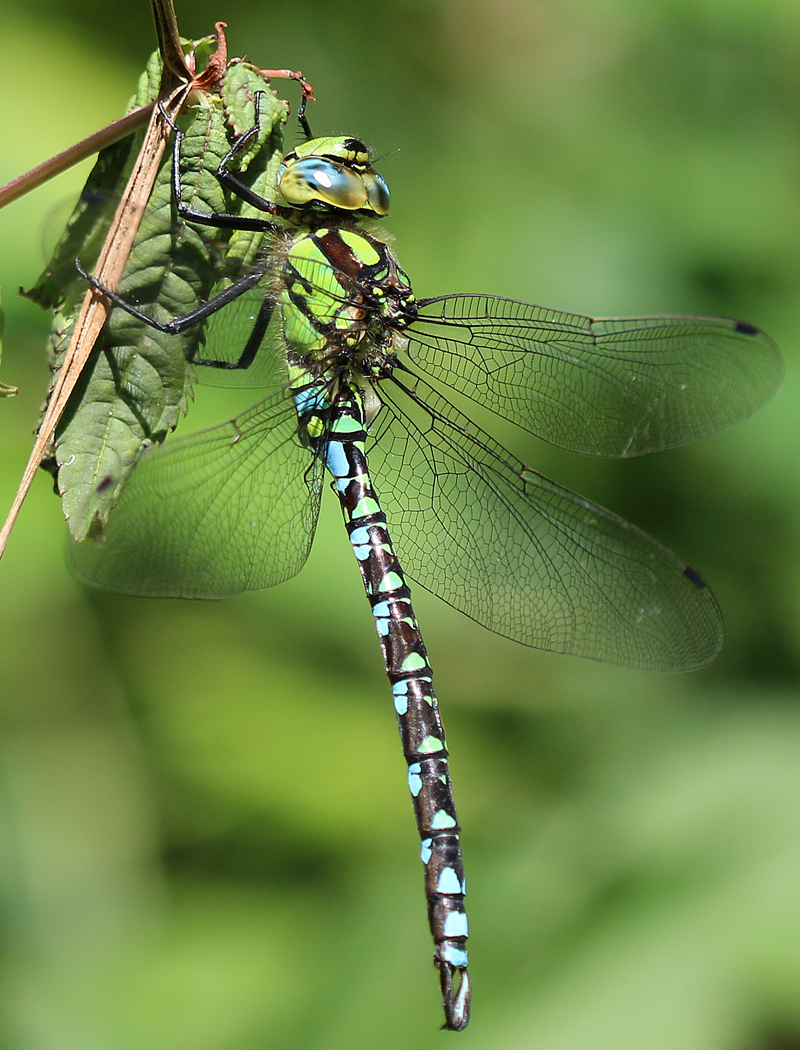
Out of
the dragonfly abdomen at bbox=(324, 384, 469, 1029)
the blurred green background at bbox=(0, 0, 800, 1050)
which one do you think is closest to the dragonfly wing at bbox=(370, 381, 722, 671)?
the dragonfly abdomen at bbox=(324, 384, 469, 1029)

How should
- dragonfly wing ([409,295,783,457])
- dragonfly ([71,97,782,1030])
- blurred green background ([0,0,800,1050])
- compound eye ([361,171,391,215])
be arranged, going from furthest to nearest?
1. blurred green background ([0,0,800,1050])
2. dragonfly wing ([409,295,783,457])
3. compound eye ([361,171,391,215])
4. dragonfly ([71,97,782,1030])

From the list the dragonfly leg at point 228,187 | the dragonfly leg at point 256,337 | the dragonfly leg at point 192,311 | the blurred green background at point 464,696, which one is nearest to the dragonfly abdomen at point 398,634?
the dragonfly leg at point 256,337

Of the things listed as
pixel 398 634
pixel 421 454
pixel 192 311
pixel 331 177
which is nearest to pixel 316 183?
pixel 331 177

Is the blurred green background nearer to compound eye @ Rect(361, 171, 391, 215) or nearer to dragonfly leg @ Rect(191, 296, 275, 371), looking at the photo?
dragonfly leg @ Rect(191, 296, 275, 371)

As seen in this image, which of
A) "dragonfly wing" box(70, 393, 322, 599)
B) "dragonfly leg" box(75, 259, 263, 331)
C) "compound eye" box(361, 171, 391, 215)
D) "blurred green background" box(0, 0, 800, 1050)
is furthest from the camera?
"blurred green background" box(0, 0, 800, 1050)

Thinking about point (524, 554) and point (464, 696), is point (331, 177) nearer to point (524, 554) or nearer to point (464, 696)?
point (524, 554)

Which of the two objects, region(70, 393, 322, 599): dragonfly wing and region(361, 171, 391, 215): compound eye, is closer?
region(70, 393, 322, 599): dragonfly wing

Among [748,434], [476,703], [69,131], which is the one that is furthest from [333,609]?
[69,131]
